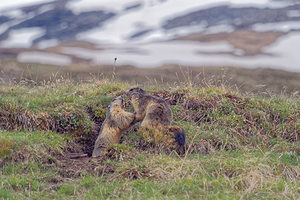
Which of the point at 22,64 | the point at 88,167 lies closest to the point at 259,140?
the point at 88,167

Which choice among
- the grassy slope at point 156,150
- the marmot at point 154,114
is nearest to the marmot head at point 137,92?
the marmot at point 154,114

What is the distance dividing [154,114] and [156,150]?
0.64m

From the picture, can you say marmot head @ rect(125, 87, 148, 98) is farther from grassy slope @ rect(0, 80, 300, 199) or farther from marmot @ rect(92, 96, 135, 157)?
grassy slope @ rect(0, 80, 300, 199)

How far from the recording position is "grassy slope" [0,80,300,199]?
573 cm

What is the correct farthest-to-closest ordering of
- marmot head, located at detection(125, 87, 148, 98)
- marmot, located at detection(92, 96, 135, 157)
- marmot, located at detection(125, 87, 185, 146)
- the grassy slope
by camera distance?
marmot head, located at detection(125, 87, 148, 98) → marmot, located at detection(92, 96, 135, 157) → marmot, located at detection(125, 87, 185, 146) → the grassy slope

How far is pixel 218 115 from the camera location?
918 cm

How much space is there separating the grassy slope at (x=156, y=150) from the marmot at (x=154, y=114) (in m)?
0.32

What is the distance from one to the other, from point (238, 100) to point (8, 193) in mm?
5902

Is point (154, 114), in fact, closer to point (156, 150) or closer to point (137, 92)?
point (156, 150)

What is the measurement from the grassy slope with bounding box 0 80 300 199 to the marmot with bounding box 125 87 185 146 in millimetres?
321

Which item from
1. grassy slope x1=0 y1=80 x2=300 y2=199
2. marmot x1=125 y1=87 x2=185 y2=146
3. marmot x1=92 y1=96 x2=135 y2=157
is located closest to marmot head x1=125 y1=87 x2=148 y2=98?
marmot x1=125 y1=87 x2=185 y2=146

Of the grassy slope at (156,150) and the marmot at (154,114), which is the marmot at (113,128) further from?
the grassy slope at (156,150)

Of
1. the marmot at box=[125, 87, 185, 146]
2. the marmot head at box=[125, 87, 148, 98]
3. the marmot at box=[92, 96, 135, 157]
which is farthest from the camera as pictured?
the marmot head at box=[125, 87, 148, 98]

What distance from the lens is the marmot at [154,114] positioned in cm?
739
